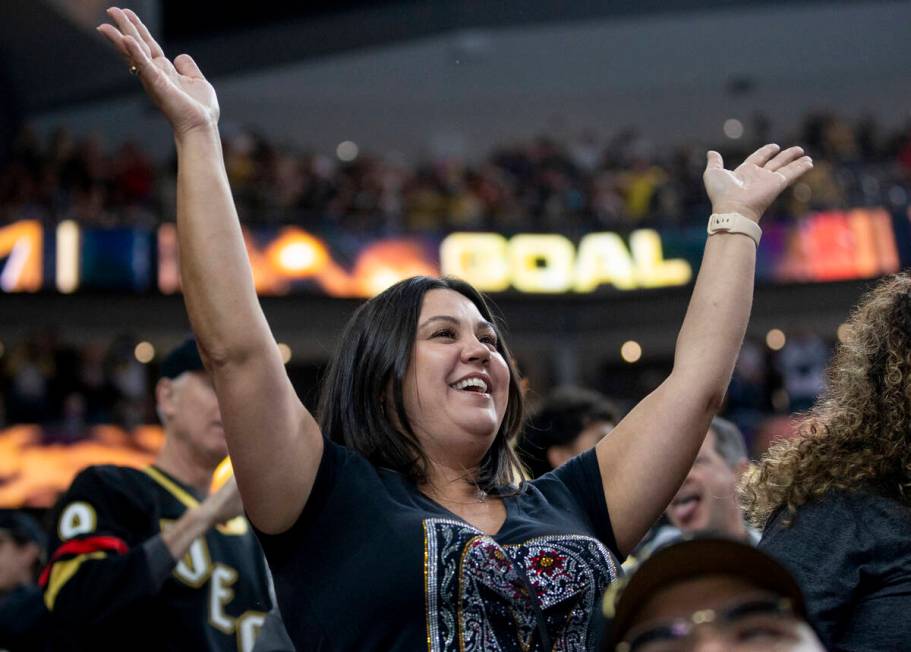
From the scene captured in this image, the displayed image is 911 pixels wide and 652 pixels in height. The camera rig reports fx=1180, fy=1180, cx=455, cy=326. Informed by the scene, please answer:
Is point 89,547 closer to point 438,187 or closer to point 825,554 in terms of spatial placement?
point 825,554

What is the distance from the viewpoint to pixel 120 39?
2086 millimetres

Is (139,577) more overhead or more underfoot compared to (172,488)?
more underfoot

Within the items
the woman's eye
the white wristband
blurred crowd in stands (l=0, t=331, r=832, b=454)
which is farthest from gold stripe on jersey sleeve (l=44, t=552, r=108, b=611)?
blurred crowd in stands (l=0, t=331, r=832, b=454)

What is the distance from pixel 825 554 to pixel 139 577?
1792 millimetres

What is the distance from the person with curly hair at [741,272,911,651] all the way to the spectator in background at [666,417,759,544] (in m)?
1.34

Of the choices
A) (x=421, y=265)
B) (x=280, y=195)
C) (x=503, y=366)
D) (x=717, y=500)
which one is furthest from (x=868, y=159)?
(x=503, y=366)

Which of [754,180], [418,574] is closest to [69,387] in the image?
[754,180]

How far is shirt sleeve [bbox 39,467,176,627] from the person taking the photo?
121 inches

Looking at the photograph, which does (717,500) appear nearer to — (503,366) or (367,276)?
(503,366)

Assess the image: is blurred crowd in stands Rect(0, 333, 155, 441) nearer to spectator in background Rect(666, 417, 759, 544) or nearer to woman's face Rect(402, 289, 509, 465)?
spectator in background Rect(666, 417, 759, 544)

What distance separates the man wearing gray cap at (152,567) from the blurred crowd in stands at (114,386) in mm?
7233

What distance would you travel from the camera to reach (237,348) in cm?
192

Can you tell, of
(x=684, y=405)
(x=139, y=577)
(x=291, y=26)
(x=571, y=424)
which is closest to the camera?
(x=684, y=405)

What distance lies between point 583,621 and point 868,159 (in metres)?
15.9
